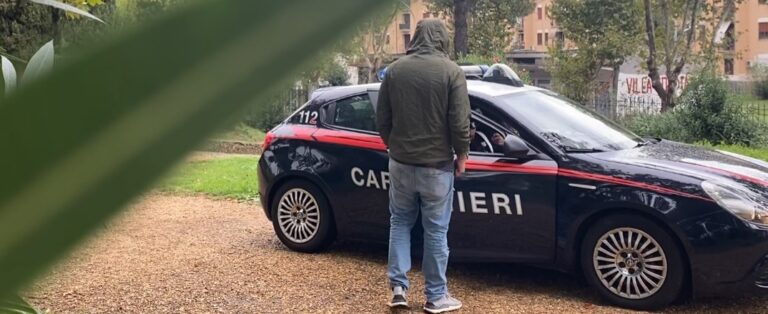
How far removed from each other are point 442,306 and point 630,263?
3.66ft

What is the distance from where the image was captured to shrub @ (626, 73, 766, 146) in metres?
13.0

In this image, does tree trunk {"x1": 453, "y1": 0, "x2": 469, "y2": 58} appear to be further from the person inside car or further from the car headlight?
the car headlight

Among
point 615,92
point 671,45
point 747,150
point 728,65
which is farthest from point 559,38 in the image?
point 747,150

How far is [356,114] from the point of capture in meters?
6.20

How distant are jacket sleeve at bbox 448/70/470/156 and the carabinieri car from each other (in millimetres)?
525

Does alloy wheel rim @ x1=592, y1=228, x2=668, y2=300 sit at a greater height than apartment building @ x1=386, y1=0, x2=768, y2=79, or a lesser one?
lesser

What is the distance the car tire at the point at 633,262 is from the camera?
4.87m

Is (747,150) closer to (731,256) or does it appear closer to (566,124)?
(566,124)

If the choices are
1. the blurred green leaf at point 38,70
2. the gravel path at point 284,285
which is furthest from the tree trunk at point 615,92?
the blurred green leaf at point 38,70

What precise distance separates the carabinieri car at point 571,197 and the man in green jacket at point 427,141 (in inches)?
19.9

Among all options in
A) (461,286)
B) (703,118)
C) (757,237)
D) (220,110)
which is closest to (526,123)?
(461,286)

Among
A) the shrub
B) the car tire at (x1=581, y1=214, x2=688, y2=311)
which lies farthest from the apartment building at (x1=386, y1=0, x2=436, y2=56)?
the shrub

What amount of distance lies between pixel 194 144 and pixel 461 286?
558 cm

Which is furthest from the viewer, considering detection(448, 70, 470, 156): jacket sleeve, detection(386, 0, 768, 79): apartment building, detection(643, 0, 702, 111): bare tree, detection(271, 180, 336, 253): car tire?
detection(386, 0, 768, 79): apartment building
